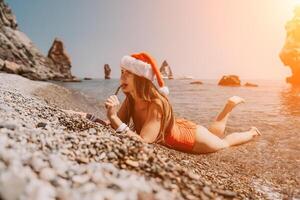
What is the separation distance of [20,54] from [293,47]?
265 feet

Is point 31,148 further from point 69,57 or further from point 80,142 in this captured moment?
point 69,57

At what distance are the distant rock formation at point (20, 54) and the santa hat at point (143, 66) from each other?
77982 mm

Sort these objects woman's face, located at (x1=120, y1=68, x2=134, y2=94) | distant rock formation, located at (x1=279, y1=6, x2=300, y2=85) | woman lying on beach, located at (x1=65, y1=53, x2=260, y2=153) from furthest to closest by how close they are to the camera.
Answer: distant rock formation, located at (x1=279, y1=6, x2=300, y2=85) → woman's face, located at (x1=120, y1=68, x2=134, y2=94) → woman lying on beach, located at (x1=65, y1=53, x2=260, y2=153)

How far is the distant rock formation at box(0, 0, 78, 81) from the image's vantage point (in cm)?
8672

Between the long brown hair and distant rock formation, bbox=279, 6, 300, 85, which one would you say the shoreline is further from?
distant rock formation, bbox=279, 6, 300, 85

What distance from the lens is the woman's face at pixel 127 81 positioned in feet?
23.0

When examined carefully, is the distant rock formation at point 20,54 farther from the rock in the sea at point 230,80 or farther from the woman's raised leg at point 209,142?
the woman's raised leg at point 209,142

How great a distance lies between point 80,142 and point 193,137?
4.20 meters

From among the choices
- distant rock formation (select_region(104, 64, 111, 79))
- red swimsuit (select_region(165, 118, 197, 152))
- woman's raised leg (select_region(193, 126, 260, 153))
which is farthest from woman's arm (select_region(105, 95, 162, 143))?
distant rock formation (select_region(104, 64, 111, 79))

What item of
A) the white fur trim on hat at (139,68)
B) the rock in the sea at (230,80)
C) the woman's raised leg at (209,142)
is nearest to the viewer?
the white fur trim on hat at (139,68)

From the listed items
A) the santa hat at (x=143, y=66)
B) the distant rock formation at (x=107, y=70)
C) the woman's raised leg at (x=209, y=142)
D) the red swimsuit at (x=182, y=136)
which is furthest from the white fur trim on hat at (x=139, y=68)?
the distant rock formation at (x=107, y=70)

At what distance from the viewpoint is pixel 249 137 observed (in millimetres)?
9969

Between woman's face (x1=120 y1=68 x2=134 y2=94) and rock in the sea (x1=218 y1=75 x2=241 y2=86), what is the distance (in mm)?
80638

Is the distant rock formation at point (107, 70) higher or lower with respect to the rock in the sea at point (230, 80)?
higher
